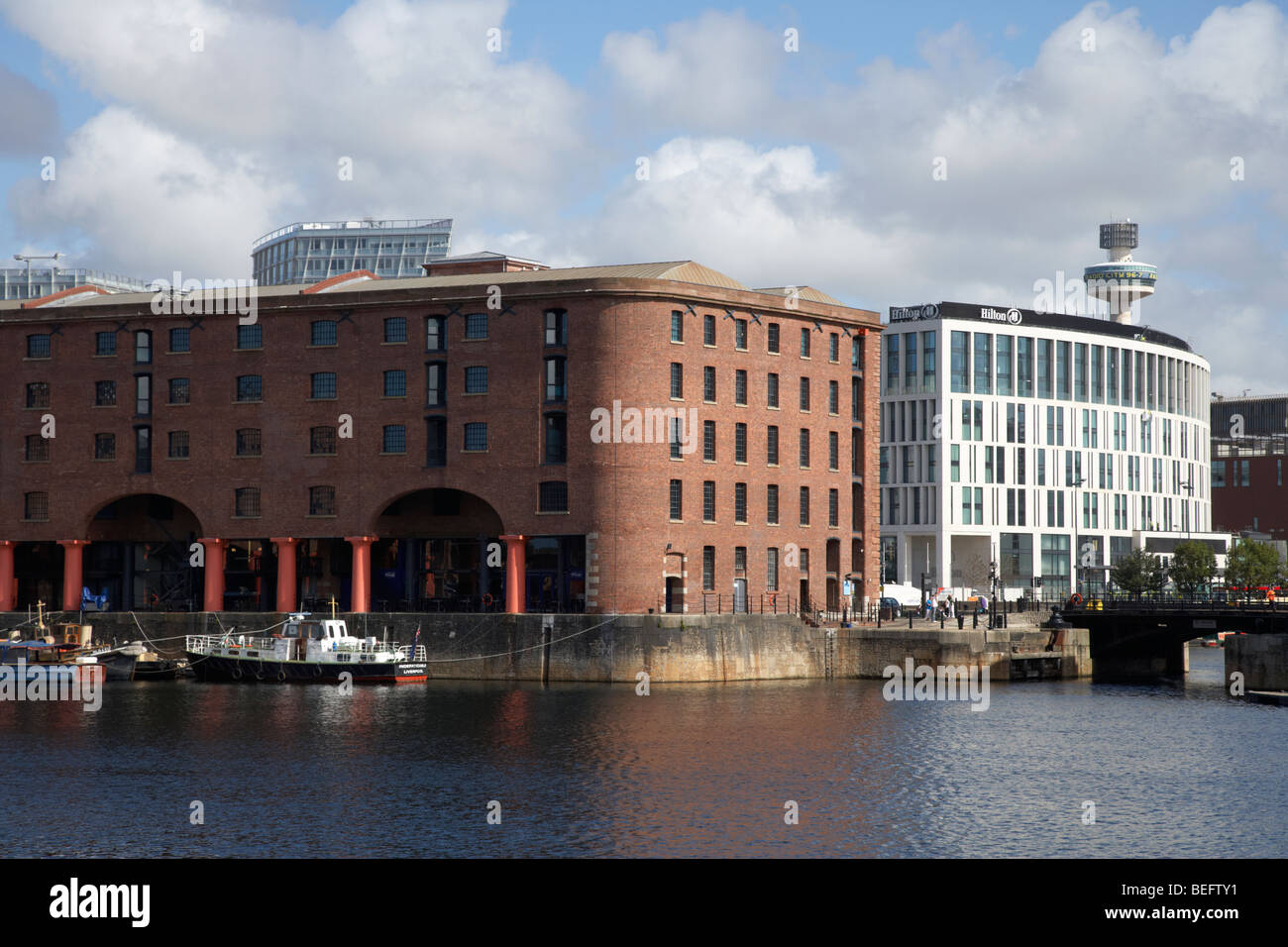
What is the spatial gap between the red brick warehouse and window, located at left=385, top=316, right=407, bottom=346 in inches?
6.8

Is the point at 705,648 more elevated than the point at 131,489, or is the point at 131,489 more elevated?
the point at 131,489

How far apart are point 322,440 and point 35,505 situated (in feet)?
66.8

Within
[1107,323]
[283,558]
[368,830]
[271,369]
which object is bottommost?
[368,830]

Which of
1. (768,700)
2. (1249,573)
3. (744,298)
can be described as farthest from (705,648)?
(1249,573)

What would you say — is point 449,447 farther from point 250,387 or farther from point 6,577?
point 6,577

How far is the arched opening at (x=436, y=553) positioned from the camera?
10419 centimetres

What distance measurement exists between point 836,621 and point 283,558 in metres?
33.0

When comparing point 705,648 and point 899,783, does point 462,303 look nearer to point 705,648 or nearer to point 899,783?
point 705,648

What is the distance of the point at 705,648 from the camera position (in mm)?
91938

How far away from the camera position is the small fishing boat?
92.4m

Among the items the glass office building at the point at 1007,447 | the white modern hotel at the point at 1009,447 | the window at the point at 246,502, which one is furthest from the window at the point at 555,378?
the white modern hotel at the point at 1009,447

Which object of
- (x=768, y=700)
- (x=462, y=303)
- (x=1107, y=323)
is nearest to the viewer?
(x=768, y=700)

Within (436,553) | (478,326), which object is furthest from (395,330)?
(436,553)

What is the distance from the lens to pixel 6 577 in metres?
109
